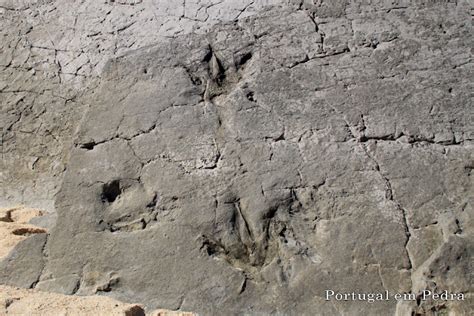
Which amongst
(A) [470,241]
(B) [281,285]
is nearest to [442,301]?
(A) [470,241]

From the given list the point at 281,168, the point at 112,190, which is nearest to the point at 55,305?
the point at 112,190

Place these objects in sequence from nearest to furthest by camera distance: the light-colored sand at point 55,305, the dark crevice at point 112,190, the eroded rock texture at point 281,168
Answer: the light-colored sand at point 55,305 < the eroded rock texture at point 281,168 < the dark crevice at point 112,190

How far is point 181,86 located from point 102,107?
1.57ft

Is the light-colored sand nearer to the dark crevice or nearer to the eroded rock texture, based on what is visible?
the eroded rock texture

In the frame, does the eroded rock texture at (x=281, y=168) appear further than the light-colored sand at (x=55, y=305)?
Yes

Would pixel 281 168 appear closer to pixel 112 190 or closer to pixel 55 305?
pixel 112 190

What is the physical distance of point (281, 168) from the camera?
3.07m

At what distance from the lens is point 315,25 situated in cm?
364

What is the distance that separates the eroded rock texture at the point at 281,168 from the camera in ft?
9.02

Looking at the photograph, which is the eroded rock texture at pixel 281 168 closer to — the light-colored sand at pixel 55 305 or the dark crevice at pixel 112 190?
the dark crevice at pixel 112 190

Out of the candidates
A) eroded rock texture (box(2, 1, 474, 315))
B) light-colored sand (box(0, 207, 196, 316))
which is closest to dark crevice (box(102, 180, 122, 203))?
eroded rock texture (box(2, 1, 474, 315))

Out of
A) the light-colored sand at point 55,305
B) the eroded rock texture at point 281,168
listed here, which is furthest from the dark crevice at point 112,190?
the light-colored sand at point 55,305

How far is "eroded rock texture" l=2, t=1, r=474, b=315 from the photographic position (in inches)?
108

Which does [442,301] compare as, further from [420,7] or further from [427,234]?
[420,7]
